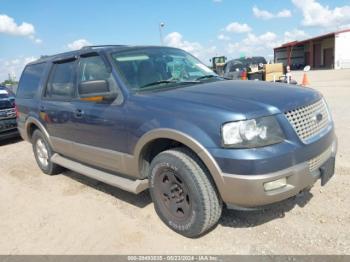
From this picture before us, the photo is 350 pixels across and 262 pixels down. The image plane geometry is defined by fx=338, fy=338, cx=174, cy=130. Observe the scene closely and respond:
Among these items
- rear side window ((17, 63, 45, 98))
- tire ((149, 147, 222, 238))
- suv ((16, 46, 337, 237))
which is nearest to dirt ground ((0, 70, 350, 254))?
tire ((149, 147, 222, 238))

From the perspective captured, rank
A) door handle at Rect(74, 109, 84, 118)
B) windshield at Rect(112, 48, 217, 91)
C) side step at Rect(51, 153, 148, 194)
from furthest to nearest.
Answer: door handle at Rect(74, 109, 84, 118), windshield at Rect(112, 48, 217, 91), side step at Rect(51, 153, 148, 194)

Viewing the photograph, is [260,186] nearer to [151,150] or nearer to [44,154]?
[151,150]

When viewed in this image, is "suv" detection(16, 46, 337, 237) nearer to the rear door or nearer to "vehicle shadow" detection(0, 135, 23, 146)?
the rear door

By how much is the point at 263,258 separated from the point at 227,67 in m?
15.5

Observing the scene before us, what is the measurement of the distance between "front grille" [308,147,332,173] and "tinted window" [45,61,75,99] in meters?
3.11

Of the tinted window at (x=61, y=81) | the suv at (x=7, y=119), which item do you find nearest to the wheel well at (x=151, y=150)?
the tinted window at (x=61, y=81)

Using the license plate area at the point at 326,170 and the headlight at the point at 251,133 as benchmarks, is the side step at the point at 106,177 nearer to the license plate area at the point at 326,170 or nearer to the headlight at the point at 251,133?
the headlight at the point at 251,133

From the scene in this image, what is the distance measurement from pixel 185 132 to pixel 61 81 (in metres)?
2.66

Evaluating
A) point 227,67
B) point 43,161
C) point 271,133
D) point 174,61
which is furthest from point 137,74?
point 227,67

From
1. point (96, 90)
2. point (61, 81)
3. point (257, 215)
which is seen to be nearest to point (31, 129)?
point (61, 81)

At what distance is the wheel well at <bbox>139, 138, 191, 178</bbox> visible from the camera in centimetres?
354

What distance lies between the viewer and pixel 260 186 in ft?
9.23

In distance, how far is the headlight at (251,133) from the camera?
282 centimetres

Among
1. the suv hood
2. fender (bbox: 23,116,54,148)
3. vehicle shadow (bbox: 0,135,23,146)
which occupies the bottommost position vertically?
vehicle shadow (bbox: 0,135,23,146)
